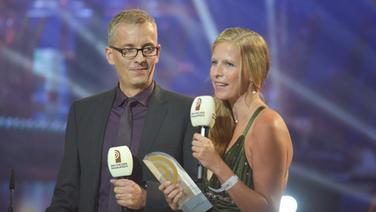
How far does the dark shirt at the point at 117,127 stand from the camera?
2.37 meters

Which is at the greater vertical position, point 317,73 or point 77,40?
point 77,40

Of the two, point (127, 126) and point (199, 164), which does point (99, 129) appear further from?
point (199, 164)

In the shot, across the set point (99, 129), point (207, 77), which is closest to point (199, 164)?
point (99, 129)

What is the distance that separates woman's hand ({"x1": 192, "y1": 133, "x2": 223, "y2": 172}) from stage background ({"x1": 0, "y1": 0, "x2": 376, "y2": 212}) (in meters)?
2.28

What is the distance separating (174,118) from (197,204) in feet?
1.22

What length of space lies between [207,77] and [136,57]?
202 centimetres

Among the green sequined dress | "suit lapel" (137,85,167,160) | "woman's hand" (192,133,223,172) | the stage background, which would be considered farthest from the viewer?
the stage background

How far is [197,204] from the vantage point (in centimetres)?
219

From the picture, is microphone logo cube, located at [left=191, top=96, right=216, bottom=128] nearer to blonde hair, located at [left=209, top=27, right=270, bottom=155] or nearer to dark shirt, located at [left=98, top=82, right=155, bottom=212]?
blonde hair, located at [left=209, top=27, right=270, bottom=155]

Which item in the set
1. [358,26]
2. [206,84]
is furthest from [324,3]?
[206,84]

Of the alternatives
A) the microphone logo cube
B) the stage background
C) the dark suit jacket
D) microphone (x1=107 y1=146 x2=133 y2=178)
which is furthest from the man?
the stage background

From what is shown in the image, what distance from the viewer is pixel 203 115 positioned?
2162 millimetres

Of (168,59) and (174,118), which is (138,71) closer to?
(174,118)

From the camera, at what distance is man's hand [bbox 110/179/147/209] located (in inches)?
85.4
